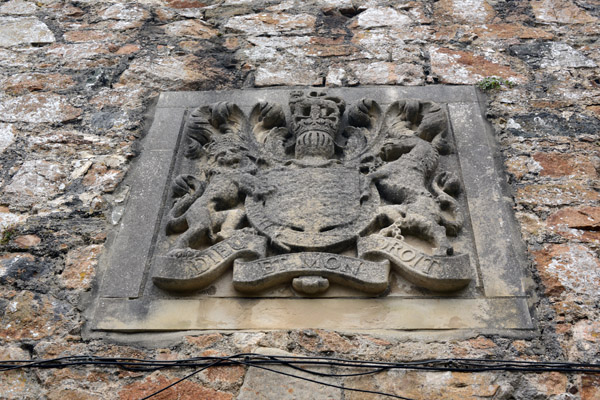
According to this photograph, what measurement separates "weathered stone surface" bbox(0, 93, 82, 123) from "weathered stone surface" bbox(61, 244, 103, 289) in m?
1.08

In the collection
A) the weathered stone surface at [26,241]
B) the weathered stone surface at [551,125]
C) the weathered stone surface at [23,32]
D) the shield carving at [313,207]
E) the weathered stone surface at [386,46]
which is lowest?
the weathered stone surface at [23,32]

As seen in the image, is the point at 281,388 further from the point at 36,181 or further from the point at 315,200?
the point at 36,181

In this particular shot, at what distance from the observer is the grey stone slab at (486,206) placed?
312cm

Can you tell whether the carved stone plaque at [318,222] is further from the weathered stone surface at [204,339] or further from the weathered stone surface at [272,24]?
the weathered stone surface at [272,24]

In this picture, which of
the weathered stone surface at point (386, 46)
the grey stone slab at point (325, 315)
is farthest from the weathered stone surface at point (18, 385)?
the weathered stone surface at point (386, 46)

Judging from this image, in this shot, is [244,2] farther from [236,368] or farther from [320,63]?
[236,368]

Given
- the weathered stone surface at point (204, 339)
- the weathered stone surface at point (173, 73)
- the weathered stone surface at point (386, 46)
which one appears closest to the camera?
the weathered stone surface at point (204, 339)

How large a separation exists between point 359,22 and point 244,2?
0.86 m

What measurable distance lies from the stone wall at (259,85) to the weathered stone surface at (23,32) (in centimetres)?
1

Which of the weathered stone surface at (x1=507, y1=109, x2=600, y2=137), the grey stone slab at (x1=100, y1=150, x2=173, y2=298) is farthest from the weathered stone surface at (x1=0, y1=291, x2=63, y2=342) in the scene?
the weathered stone surface at (x1=507, y1=109, x2=600, y2=137)

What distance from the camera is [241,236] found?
321 centimetres

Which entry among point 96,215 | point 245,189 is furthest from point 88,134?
point 245,189

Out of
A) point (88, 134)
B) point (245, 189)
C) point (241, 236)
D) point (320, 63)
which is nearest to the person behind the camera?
point (241, 236)

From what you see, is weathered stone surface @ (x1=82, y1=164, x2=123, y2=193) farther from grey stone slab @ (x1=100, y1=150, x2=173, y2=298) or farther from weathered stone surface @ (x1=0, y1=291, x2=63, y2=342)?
weathered stone surface @ (x1=0, y1=291, x2=63, y2=342)
